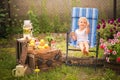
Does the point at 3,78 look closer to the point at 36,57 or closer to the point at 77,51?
the point at 36,57

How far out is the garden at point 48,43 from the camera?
604 centimetres

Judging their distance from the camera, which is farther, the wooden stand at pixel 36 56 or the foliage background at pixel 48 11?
the foliage background at pixel 48 11

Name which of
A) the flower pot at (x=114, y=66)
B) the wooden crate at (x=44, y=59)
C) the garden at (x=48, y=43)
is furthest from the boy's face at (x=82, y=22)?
the flower pot at (x=114, y=66)

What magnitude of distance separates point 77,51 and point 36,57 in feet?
4.91

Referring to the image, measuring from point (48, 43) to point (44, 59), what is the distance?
0.43 meters

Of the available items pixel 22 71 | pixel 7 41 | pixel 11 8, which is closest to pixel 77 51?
pixel 22 71

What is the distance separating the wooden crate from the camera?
19.9 ft

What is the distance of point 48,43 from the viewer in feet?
21.1

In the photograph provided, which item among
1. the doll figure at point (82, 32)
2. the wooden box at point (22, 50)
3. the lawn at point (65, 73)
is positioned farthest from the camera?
the doll figure at point (82, 32)

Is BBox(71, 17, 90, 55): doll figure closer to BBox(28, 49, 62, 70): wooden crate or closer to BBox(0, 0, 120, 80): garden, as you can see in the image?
BBox(0, 0, 120, 80): garden

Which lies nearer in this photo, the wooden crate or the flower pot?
the wooden crate

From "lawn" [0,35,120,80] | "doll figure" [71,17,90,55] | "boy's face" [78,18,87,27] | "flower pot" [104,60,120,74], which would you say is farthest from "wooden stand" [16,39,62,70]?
"flower pot" [104,60,120,74]

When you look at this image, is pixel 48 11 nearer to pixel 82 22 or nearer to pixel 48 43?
pixel 82 22

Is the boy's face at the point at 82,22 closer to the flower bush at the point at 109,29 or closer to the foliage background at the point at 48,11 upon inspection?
the flower bush at the point at 109,29
